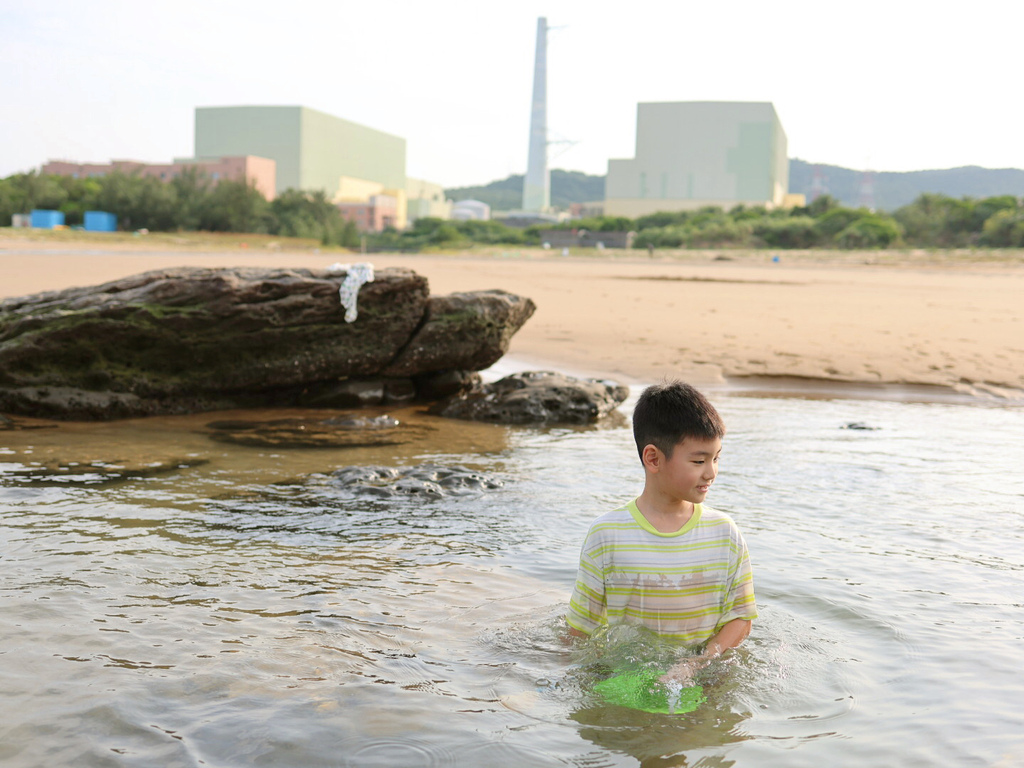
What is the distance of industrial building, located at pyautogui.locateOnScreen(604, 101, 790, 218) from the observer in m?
98.7

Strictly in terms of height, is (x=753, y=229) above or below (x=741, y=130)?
below

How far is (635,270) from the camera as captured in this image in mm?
33406

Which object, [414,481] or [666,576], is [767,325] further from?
[666,576]

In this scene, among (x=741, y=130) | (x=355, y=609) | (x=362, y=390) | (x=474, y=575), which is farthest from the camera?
(x=741, y=130)

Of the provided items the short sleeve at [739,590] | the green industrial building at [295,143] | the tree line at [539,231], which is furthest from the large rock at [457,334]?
the green industrial building at [295,143]

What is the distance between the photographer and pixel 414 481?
5891 mm

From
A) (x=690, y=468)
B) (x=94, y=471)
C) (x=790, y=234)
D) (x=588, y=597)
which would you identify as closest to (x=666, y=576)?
(x=588, y=597)

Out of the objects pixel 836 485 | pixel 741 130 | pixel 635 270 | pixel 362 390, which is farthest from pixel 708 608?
pixel 741 130

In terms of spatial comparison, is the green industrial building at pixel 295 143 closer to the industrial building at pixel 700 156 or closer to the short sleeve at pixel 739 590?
the industrial building at pixel 700 156

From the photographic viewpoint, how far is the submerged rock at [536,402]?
8695mm

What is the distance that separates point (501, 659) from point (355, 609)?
78 cm

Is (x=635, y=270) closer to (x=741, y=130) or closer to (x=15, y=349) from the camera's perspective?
(x=15, y=349)

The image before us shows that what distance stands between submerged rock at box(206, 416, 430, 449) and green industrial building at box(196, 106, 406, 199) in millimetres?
105382

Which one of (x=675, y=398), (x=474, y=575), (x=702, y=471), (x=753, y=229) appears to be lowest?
(x=474, y=575)
